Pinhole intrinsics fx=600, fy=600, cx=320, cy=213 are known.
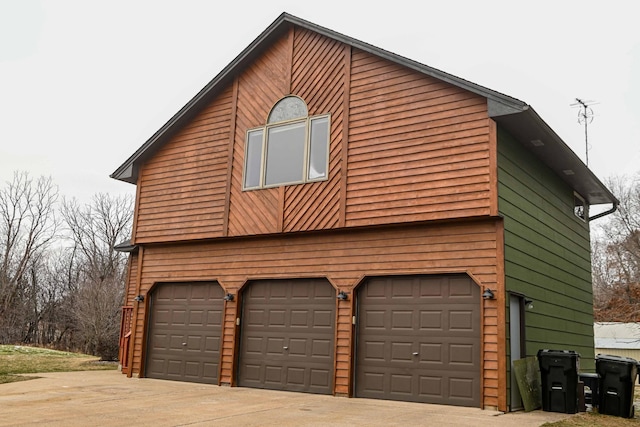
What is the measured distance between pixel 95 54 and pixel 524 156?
57.1ft

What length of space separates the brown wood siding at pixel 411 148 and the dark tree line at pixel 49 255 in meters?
21.8

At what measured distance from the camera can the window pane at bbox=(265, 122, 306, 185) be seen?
11406 mm

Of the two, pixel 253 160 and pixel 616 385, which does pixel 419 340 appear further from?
pixel 253 160

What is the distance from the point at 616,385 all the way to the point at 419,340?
9.57 ft

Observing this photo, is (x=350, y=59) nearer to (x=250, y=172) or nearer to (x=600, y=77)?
(x=250, y=172)

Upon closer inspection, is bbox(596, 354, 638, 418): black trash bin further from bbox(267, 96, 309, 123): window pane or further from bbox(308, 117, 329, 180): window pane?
bbox(267, 96, 309, 123): window pane

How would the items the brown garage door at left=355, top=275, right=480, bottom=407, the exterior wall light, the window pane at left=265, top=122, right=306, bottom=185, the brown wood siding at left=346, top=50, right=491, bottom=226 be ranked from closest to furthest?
the exterior wall light, the brown garage door at left=355, top=275, right=480, bottom=407, the brown wood siding at left=346, top=50, right=491, bottom=226, the window pane at left=265, top=122, right=306, bottom=185

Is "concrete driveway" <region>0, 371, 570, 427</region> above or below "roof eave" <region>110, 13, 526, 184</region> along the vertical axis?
below

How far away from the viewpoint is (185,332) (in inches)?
494

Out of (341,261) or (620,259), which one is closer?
(341,261)

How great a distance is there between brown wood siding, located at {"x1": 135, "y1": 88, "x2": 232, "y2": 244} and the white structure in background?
19.9 m

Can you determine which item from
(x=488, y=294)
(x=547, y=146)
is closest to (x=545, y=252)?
(x=547, y=146)

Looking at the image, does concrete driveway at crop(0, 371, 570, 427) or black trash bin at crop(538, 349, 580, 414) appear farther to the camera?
black trash bin at crop(538, 349, 580, 414)

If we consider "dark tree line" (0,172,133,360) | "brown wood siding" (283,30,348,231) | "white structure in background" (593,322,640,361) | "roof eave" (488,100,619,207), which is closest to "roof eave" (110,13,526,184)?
"brown wood siding" (283,30,348,231)
